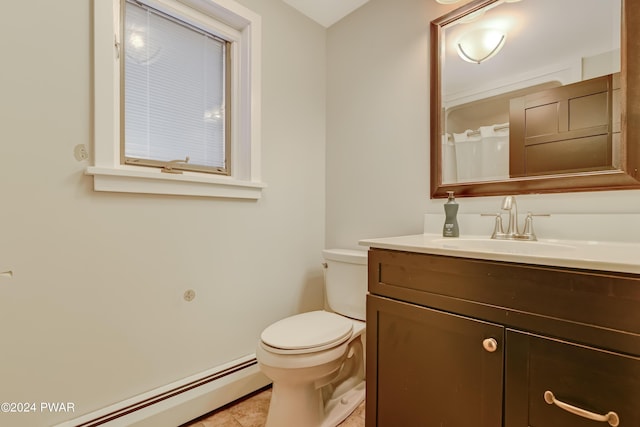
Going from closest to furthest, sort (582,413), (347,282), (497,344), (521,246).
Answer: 1. (582,413)
2. (497,344)
3. (521,246)
4. (347,282)

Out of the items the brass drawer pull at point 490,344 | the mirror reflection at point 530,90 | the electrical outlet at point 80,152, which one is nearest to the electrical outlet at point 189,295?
the electrical outlet at point 80,152

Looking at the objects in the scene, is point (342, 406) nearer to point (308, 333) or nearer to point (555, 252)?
point (308, 333)

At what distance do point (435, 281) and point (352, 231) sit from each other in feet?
3.14

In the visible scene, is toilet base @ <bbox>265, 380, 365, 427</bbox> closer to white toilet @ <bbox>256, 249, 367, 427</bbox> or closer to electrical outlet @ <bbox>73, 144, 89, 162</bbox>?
white toilet @ <bbox>256, 249, 367, 427</bbox>

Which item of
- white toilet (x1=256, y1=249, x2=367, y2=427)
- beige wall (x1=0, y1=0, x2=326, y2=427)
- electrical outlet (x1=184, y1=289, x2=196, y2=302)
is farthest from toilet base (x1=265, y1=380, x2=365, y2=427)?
electrical outlet (x1=184, y1=289, x2=196, y2=302)

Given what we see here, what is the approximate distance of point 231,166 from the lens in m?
1.64

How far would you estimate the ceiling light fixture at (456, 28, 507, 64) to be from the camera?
127 cm

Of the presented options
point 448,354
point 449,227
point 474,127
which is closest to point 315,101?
point 474,127

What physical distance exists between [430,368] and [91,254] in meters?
1.27

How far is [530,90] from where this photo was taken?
118 cm

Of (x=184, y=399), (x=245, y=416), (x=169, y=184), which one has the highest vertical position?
(x=169, y=184)

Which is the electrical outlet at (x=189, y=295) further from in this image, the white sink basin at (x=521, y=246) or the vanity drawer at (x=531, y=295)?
the white sink basin at (x=521, y=246)

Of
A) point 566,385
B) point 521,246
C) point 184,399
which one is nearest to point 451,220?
point 521,246

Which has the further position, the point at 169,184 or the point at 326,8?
the point at 326,8
